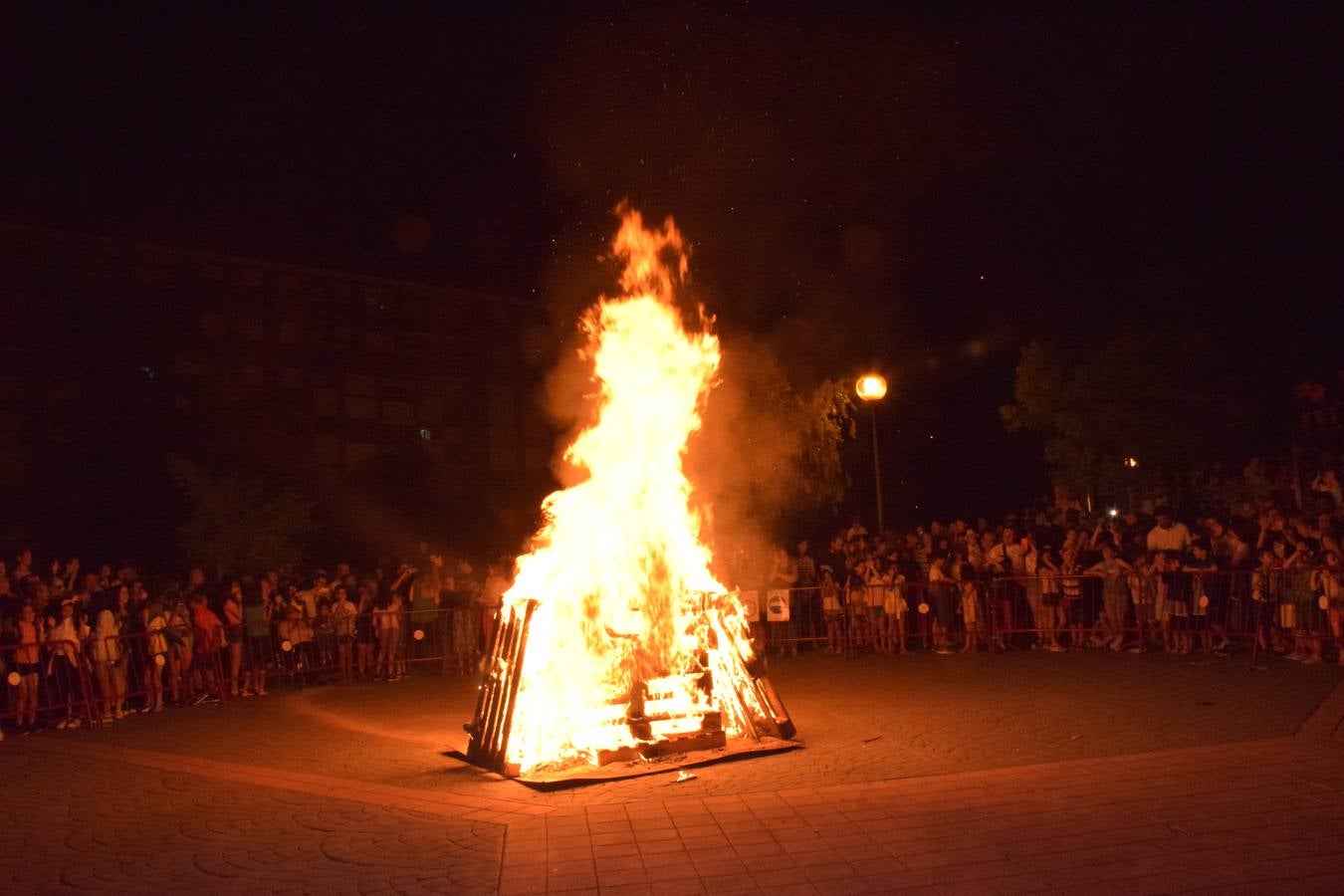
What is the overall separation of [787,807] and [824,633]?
30.9 feet

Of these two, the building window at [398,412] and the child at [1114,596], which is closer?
the child at [1114,596]

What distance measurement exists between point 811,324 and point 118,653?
1334 cm

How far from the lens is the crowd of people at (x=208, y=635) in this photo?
12078mm

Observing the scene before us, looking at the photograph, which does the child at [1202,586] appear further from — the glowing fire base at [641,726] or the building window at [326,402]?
the building window at [326,402]

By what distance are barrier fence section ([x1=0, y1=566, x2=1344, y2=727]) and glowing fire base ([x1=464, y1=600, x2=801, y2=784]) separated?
230 inches

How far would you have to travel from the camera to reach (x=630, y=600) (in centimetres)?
950

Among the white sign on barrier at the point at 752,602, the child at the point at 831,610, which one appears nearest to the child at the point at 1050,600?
the child at the point at 831,610

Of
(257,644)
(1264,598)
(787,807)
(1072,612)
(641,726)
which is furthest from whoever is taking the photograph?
(1072,612)

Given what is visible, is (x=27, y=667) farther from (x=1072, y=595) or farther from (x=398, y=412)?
(x=398, y=412)

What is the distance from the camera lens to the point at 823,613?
16.1 meters

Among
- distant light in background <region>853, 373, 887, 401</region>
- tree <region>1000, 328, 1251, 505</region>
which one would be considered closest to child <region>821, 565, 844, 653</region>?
distant light in background <region>853, 373, 887, 401</region>

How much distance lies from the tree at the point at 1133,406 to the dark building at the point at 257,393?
22.4 metres

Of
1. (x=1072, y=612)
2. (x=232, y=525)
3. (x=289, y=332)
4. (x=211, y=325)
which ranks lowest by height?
(x=1072, y=612)

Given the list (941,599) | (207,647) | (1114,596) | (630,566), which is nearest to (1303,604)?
(1114,596)
